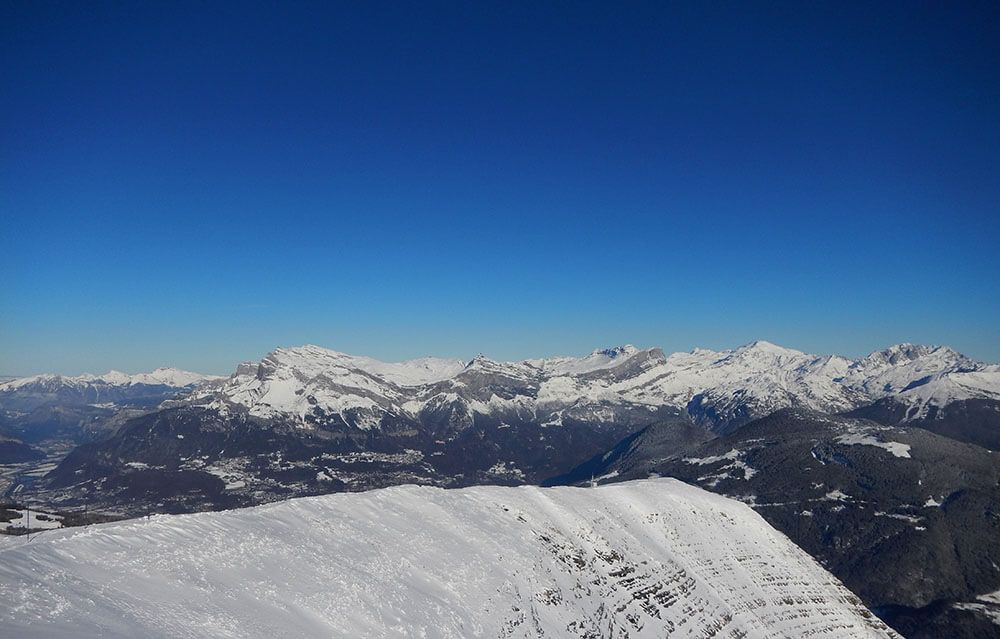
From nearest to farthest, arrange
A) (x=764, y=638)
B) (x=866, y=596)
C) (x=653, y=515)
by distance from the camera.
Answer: (x=764, y=638), (x=653, y=515), (x=866, y=596)

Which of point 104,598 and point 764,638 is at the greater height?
point 104,598

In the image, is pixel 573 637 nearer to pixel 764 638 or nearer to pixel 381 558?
pixel 381 558

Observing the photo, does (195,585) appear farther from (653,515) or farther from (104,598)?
(653,515)

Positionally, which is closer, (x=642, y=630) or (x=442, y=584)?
(x=442, y=584)

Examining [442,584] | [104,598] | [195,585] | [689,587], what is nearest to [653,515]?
[689,587]

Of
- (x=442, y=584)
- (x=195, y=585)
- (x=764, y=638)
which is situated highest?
(x=195, y=585)

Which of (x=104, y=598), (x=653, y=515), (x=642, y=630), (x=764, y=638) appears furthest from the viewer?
(x=653, y=515)

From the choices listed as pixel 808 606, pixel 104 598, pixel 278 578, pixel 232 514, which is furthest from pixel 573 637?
pixel 808 606
